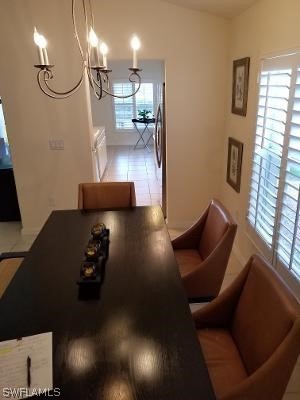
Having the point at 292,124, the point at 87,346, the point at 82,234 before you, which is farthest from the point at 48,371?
the point at 292,124

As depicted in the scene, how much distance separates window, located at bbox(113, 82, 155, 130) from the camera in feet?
29.6

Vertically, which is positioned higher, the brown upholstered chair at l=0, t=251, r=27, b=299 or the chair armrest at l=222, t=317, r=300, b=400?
the chair armrest at l=222, t=317, r=300, b=400

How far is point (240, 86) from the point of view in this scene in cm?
294

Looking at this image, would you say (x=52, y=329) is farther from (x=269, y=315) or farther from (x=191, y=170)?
(x=191, y=170)

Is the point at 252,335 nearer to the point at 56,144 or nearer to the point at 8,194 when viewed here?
the point at 56,144

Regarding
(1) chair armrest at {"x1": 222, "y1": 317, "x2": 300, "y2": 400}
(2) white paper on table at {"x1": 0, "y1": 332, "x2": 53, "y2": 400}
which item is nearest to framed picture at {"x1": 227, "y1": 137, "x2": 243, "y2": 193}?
(1) chair armrest at {"x1": 222, "y1": 317, "x2": 300, "y2": 400}

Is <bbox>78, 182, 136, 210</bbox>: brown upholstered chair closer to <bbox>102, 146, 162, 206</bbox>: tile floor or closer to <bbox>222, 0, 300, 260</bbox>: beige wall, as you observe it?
<bbox>222, 0, 300, 260</bbox>: beige wall

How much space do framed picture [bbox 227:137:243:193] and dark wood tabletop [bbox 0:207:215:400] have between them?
1483 millimetres

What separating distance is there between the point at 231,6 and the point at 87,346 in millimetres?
3044

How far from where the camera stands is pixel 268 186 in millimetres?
2365

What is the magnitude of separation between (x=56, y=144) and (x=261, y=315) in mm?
2999

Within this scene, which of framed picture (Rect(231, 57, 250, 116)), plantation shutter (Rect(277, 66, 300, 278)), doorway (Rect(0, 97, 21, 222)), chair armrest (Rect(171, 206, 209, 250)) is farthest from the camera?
doorway (Rect(0, 97, 21, 222))

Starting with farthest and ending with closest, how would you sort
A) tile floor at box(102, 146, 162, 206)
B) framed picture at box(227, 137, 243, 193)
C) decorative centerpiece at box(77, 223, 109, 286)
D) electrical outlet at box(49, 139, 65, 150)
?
tile floor at box(102, 146, 162, 206) < electrical outlet at box(49, 139, 65, 150) < framed picture at box(227, 137, 243, 193) < decorative centerpiece at box(77, 223, 109, 286)

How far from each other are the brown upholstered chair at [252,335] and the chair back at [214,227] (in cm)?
47
